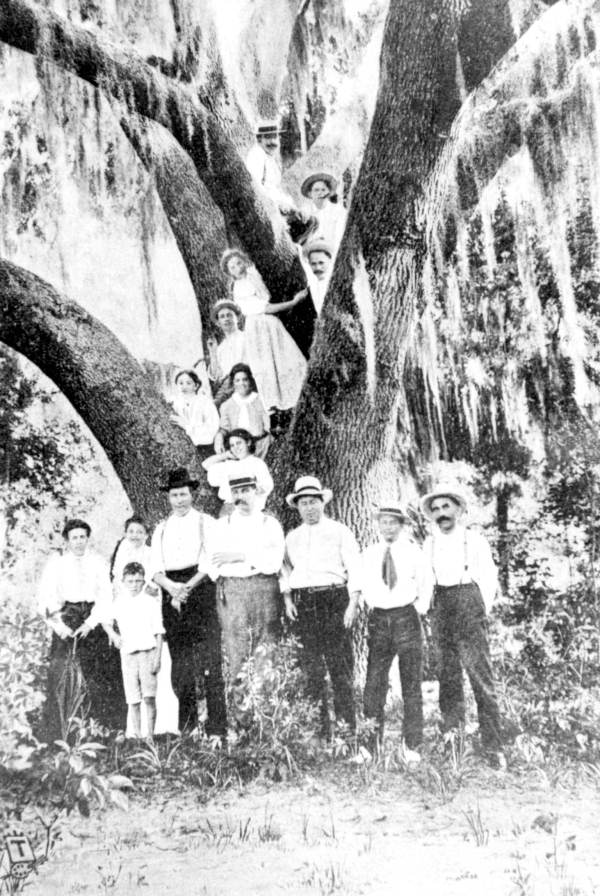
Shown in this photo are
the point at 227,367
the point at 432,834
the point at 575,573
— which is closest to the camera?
the point at 432,834

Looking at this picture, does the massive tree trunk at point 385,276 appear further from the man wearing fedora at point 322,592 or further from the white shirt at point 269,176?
the white shirt at point 269,176

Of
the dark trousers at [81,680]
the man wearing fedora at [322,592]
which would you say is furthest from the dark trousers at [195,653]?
the man wearing fedora at [322,592]

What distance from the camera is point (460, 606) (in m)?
4.50

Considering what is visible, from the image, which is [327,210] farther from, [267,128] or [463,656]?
[463,656]

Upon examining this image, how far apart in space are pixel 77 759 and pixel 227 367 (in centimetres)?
209

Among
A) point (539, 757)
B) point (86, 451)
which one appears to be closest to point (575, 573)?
point (539, 757)

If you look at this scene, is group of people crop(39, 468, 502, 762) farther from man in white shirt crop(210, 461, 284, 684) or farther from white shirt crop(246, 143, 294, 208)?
white shirt crop(246, 143, 294, 208)

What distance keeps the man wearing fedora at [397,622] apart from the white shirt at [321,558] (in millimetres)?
75

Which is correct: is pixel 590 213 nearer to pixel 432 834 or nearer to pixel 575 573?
pixel 575 573

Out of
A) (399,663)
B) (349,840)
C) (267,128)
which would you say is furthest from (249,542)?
(267,128)

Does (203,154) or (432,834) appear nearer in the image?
(432,834)

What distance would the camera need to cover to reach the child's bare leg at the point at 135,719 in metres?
4.40

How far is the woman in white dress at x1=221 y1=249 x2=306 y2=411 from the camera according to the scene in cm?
483

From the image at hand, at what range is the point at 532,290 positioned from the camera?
485 centimetres
